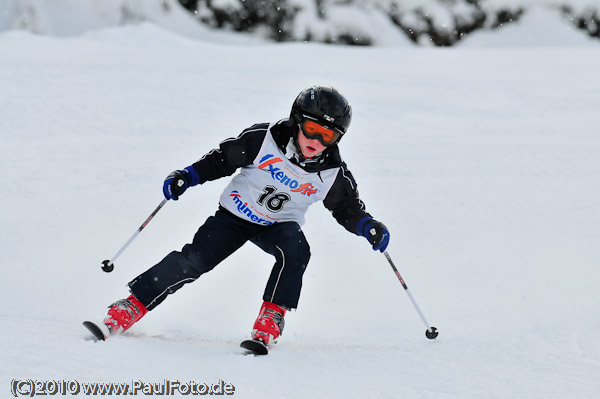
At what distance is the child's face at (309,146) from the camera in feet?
11.3

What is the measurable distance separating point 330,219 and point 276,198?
8.53ft

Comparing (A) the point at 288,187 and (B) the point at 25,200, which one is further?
(B) the point at 25,200

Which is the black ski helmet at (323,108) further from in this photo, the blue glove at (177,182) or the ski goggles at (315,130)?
the blue glove at (177,182)

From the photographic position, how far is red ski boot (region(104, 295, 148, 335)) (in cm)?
309

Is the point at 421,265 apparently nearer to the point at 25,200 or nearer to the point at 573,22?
the point at 25,200

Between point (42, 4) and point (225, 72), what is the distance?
4449 mm

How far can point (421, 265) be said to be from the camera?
5328 mm

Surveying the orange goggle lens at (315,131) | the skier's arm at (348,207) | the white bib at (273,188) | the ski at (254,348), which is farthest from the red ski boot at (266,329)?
the orange goggle lens at (315,131)

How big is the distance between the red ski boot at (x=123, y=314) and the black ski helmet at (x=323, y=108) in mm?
1237

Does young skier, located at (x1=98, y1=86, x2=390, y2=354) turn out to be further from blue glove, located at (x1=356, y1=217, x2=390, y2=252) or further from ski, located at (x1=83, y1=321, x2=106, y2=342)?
ski, located at (x1=83, y1=321, x2=106, y2=342)

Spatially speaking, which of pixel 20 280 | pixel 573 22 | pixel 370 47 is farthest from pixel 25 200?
pixel 573 22

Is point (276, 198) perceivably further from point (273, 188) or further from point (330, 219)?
point (330, 219)

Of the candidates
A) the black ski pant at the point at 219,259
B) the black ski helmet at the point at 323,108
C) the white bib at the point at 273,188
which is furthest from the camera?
the white bib at the point at 273,188

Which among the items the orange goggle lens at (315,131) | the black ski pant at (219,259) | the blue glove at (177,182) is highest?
the orange goggle lens at (315,131)
